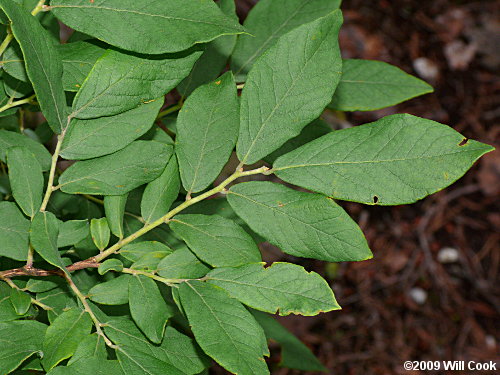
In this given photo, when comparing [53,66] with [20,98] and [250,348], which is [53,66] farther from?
[250,348]

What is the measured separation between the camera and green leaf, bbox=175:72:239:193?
98 centimetres

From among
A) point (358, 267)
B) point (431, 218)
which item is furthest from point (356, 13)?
point (358, 267)

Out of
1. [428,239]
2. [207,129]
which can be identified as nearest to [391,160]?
[207,129]

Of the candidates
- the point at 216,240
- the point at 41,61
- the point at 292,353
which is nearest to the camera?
the point at 41,61

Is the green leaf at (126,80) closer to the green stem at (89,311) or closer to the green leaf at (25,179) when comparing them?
the green leaf at (25,179)

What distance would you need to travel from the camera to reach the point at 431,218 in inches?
Result: 149

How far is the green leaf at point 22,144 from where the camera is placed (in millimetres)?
1077

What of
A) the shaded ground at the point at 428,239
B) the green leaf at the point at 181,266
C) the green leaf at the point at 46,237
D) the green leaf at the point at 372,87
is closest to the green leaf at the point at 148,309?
the green leaf at the point at 181,266

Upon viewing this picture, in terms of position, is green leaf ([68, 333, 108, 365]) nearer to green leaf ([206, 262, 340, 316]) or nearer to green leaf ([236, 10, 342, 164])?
green leaf ([206, 262, 340, 316])

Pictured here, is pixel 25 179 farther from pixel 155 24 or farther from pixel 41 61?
pixel 155 24

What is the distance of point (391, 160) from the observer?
89cm

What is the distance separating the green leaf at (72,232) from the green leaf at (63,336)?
0.12 meters

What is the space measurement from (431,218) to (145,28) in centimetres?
320

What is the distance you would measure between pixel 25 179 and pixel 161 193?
22 cm
